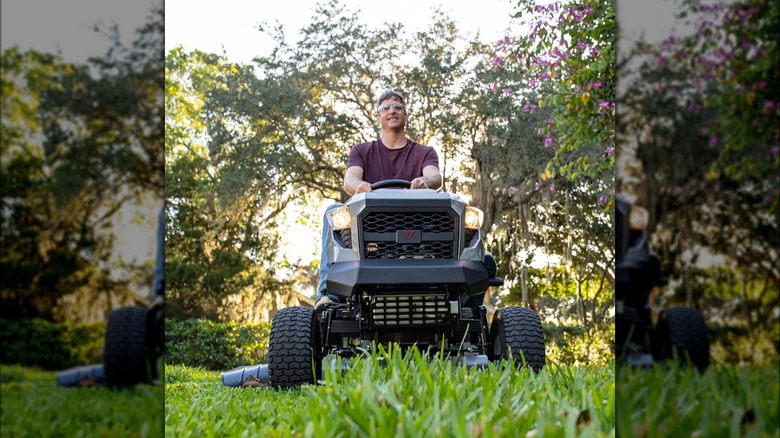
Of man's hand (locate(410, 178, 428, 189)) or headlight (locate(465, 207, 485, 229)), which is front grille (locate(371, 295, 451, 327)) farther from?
man's hand (locate(410, 178, 428, 189))

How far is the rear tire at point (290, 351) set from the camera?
322 cm

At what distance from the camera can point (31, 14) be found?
0.63m

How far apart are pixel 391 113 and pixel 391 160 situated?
26cm

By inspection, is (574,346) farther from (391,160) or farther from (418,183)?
(418,183)

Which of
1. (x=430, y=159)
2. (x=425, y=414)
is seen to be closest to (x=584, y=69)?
(x=430, y=159)

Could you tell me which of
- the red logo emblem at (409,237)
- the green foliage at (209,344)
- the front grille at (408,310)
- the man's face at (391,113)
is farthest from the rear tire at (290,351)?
the green foliage at (209,344)

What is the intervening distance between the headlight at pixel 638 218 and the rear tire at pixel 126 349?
0.47 m

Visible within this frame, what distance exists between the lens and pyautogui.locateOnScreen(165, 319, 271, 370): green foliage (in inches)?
393

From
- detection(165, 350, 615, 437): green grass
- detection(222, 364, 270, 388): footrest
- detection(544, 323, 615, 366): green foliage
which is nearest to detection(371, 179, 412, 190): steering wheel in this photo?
detection(222, 364, 270, 388): footrest

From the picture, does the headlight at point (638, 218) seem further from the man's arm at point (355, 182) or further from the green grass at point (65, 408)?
the man's arm at point (355, 182)

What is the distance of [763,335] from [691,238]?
0.09m

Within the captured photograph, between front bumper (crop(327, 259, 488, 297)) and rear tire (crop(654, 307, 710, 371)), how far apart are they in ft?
8.01

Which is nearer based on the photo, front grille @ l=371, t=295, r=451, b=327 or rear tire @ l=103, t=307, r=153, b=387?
rear tire @ l=103, t=307, r=153, b=387

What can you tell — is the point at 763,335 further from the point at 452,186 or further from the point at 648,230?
the point at 452,186
